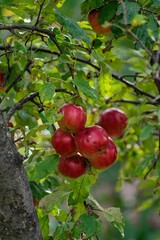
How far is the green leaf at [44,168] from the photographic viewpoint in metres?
1.61

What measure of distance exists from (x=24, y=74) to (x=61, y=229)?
1.42 feet

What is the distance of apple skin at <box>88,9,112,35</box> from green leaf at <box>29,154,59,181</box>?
34cm

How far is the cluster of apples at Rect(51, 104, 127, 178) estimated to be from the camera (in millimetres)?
1561

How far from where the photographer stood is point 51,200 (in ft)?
5.50

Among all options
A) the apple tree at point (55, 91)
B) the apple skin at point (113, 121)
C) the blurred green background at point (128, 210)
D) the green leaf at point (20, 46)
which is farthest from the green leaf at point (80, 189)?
the blurred green background at point (128, 210)

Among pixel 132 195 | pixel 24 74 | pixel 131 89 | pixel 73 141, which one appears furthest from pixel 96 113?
pixel 132 195

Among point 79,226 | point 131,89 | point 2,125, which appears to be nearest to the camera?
point 2,125

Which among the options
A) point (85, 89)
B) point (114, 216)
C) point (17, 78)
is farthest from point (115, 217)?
point (17, 78)

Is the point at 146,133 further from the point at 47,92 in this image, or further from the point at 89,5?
the point at 89,5

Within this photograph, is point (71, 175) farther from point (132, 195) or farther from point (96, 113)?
point (132, 195)

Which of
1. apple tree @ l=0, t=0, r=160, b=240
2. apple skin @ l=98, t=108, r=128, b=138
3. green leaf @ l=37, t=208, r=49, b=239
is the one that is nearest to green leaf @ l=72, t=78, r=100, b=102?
apple tree @ l=0, t=0, r=160, b=240

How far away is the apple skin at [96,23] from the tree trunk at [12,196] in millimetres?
353

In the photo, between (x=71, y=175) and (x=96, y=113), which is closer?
(x=71, y=175)

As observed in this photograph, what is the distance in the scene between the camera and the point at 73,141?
1598 millimetres
